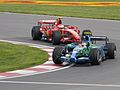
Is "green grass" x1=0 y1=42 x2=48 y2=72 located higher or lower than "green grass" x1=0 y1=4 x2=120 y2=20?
lower

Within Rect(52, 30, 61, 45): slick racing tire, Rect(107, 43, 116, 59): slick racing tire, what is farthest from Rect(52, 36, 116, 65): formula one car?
Rect(52, 30, 61, 45): slick racing tire

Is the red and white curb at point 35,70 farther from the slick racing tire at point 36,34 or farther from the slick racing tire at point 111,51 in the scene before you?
the slick racing tire at point 36,34

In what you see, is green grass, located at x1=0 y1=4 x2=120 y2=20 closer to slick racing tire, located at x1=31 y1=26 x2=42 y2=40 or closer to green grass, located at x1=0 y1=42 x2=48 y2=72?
slick racing tire, located at x1=31 y1=26 x2=42 y2=40

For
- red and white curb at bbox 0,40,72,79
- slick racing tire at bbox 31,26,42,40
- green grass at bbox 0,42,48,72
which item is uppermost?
slick racing tire at bbox 31,26,42,40

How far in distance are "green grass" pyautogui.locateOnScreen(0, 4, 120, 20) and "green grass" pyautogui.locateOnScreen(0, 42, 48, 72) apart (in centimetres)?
1301

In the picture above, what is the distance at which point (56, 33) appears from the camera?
22625 millimetres

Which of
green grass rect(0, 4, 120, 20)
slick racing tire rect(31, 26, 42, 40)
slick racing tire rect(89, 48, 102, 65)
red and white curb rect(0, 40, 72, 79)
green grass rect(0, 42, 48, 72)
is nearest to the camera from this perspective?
red and white curb rect(0, 40, 72, 79)

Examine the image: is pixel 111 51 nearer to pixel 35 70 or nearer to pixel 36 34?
pixel 35 70

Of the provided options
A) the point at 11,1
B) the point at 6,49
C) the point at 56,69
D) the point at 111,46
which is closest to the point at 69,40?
the point at 6,49

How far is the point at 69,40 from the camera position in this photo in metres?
22.7

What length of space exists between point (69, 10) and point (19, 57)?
20.8m

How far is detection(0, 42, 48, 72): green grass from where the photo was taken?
17.0 meters

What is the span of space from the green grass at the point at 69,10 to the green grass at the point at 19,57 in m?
13.0

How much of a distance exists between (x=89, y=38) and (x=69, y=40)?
470 centimetres
